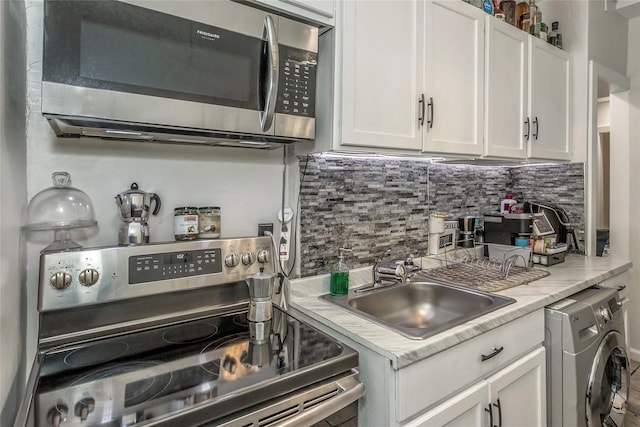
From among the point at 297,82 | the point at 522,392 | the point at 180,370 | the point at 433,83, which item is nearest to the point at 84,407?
the point at 180,370

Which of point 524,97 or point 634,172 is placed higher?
point 524,97

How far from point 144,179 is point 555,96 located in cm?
236

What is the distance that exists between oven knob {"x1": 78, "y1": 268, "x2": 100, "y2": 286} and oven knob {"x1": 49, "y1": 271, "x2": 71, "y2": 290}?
29 millimetres

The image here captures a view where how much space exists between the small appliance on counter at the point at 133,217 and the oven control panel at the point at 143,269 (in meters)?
0.04

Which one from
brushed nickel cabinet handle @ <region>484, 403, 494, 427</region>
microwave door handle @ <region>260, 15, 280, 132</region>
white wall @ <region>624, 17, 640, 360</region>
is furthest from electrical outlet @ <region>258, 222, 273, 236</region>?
white wall @ <region>624, 17, 640, 360</region>

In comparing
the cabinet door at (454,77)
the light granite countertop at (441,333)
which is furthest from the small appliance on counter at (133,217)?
the cabinet door at (454,77)

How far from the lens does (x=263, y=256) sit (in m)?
1.30

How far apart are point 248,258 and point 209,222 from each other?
196 millimetres

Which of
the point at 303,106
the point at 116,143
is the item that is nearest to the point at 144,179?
the point at 116,143

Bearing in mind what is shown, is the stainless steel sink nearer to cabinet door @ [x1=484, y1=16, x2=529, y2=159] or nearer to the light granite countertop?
the light granite countertop

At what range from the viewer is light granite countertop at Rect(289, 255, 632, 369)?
1037 mm

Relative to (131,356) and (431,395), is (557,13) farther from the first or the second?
(131,356)

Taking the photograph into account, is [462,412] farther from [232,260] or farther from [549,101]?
[549,101]

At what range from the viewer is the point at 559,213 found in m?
2.32
